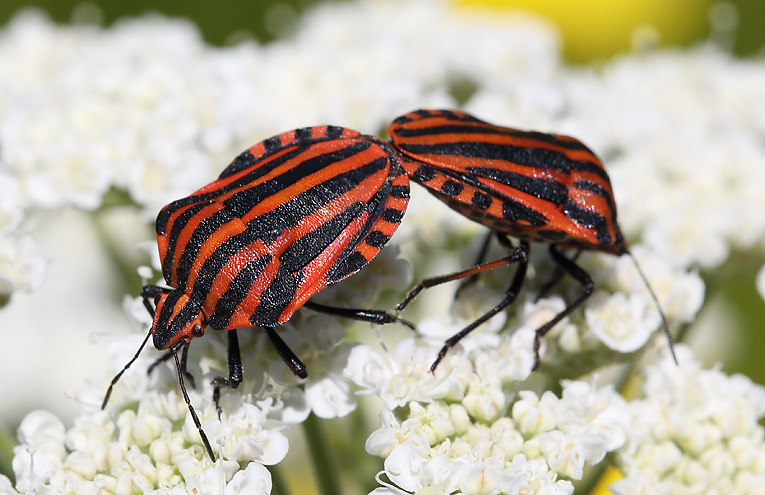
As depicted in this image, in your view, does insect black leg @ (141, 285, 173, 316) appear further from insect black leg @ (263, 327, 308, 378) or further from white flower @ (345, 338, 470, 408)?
white flower @ (345, 338, 470, 408)

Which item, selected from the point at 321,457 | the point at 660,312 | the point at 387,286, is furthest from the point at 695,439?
the point at 321,457

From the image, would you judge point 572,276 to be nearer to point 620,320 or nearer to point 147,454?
point 620,320

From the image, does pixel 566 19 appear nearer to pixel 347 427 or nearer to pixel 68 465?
pixel 347 427

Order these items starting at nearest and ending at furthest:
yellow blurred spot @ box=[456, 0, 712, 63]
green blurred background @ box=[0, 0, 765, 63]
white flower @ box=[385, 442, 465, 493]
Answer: white flower @ box=[385, 442, 465, 493], green blurred background @ box=[0, 0, 765, 63], yellow blurred spot @ box=[456, 0, 712, 63]

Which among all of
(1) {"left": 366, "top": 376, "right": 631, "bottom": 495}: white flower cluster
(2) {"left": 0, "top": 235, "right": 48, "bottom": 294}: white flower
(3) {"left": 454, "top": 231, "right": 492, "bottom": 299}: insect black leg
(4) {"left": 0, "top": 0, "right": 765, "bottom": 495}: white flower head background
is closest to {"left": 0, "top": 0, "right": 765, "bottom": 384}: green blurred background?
(4) {"left": 0, "top": 0, "right": 765, "bottom": 495}: white flower head background

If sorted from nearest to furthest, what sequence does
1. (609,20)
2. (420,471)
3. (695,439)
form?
(420,471), (695,439), (609,20)

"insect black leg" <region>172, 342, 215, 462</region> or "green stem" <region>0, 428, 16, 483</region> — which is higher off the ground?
"insect black leg" <region>172, 342, 215, 462</region>
